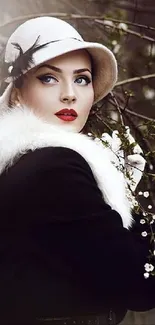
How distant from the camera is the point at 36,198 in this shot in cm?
111

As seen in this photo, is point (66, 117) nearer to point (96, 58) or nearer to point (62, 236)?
point (96, 58)

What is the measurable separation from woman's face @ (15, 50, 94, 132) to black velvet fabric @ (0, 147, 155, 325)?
5.5 inches

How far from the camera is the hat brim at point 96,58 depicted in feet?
4.07

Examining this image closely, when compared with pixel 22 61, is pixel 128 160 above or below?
below

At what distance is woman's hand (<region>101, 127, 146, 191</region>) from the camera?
1318 millimetres

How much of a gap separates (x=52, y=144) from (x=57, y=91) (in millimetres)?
142

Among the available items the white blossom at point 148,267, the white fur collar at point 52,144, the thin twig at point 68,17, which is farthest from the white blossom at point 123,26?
the white blossom at point 148,267

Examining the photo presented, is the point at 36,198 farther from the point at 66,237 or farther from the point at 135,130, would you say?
the point at 135,130

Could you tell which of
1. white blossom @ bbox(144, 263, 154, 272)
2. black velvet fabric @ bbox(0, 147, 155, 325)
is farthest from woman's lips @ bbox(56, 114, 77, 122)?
white blossom @ bbox(144, 263, 154, 272)

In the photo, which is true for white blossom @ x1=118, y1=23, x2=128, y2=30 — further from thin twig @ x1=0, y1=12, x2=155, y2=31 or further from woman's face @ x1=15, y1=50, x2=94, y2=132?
woman's face @ x1=15, y1=50, x2=94, y2=132

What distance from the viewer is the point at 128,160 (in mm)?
1399

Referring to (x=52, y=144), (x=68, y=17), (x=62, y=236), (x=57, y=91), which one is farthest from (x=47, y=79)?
(x=68, y=17)

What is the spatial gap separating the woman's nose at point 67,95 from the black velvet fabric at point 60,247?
0.48 ft

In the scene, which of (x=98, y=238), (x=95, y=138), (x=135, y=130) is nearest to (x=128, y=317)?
(x=135, y=130)
